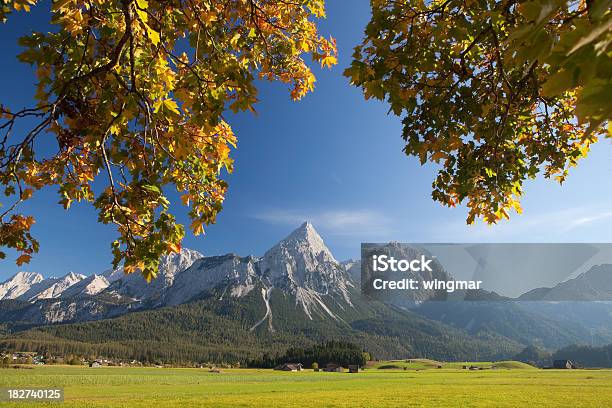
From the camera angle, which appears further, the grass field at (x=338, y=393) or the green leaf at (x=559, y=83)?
the grass field at (x=338, y=393)

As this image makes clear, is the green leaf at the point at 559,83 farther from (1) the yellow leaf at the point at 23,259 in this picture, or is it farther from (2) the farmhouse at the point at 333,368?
(2) the farmhouse at the point at 333,368

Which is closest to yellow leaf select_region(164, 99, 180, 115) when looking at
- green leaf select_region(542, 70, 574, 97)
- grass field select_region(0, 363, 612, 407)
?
green leaf select_region(542, 70, 574, 97)

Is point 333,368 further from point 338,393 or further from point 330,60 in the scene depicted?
point 330,60

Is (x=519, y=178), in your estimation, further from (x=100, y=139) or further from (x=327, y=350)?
(x=327, y=350)

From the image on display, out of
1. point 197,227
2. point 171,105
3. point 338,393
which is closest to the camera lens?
point 171,105

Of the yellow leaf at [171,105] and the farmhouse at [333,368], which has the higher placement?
the yellow leaf at [171,105]

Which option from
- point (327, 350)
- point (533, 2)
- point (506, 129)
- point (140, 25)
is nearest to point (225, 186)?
point (140, 25)

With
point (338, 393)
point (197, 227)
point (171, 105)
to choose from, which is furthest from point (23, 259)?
point (338, 393)

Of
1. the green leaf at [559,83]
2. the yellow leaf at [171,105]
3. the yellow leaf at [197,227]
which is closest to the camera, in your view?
the green leaf at [559,83]

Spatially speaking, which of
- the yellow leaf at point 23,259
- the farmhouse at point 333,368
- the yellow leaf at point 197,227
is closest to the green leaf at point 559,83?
the yellow leaf at point 197,227

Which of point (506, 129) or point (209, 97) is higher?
point (506, 129)

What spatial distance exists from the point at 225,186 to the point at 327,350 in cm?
19361

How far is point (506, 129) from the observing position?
8258 millimetres

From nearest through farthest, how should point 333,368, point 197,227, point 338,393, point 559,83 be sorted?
1. point 559,83
2. point 197,227
3. point 338,393
4. point 333,368
